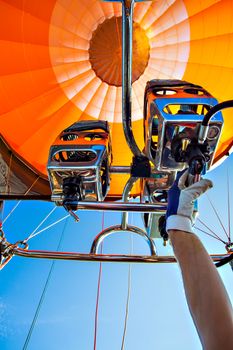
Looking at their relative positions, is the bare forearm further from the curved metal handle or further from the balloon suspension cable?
→ the curved metal handle

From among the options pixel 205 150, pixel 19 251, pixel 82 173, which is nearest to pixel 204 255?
pixel 205 150

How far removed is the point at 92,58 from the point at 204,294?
2.84 m

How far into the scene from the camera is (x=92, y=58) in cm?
325

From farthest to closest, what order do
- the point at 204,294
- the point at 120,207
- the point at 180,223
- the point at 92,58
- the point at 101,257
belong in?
the point at 92,58, the point at 101,257, the point at 120,207, the point at 180,223, the point at 204,294

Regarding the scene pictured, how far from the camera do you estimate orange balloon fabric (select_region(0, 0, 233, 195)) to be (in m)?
3.14

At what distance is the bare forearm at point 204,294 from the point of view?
0.68 meters

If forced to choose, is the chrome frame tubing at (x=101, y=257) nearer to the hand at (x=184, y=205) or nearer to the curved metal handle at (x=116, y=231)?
the curved metal handle at (x=116, y=231)

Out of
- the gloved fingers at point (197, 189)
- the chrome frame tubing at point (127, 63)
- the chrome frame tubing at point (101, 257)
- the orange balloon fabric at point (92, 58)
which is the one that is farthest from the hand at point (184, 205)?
the orange balloon fabric at point (92, 58)

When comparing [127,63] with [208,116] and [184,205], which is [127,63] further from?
[184,205]

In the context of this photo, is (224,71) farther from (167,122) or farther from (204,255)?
(204,255)

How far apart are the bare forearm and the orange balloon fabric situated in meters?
2.41

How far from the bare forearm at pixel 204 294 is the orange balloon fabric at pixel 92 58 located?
2413 mm

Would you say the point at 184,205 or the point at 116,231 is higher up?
the point at 184,205

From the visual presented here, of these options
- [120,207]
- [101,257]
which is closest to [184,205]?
[120,207]
